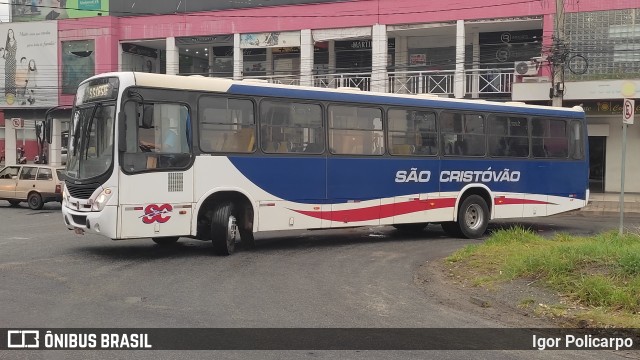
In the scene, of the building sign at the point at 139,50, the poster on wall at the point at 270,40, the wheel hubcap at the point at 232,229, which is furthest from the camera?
the building sign at the point at 139,50

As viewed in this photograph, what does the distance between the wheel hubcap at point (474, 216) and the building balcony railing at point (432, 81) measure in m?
14.0

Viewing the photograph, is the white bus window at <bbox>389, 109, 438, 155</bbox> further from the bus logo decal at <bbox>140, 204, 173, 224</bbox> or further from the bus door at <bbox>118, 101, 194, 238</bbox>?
the bus logo decal at <bbox>140, 204, 173, 224</bbox>

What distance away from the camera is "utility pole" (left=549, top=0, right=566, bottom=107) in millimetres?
23781

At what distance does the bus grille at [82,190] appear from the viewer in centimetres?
1022

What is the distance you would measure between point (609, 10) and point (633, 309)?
72.9ft

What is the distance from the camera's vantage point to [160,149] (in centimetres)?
1049

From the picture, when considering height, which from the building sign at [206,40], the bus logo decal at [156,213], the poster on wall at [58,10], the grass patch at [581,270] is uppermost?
the poster on wall at [58,10]

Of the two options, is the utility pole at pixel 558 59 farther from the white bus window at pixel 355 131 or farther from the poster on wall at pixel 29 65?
the poster on wall at pixel 29 65

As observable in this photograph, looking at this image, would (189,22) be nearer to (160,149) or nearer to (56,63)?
(56,63)

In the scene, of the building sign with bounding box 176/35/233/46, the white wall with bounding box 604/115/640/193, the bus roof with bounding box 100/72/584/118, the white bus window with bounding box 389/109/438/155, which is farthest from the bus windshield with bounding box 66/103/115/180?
the white wall with bounding box 604/115/640/193

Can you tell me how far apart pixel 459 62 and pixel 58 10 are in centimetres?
2386

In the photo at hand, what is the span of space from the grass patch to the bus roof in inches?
159

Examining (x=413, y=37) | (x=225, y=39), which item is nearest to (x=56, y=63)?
(x=225, y=39)

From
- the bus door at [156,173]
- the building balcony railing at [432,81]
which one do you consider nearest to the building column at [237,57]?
the building balcony railing at [432,81]
